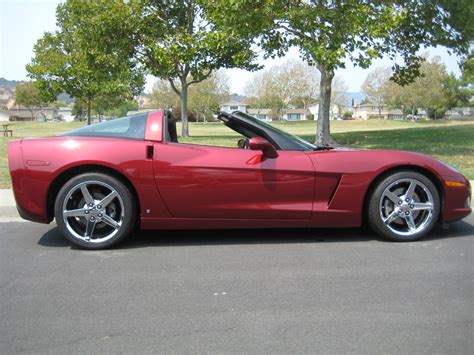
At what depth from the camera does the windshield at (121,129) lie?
15.0ft

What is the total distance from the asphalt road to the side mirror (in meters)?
0.87

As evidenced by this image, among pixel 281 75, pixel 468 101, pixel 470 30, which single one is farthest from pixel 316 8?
pixel 468 101

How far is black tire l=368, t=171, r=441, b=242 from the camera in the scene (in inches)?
181

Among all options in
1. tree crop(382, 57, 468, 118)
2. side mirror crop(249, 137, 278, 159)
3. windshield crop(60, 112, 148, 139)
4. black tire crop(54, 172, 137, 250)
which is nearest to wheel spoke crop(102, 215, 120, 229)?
black tire crop(54, 172, 137, 250)

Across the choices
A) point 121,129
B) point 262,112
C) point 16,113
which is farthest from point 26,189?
point 16,113

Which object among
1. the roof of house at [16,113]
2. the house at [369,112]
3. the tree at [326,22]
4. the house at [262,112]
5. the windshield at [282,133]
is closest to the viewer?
the windshield at [282,133]

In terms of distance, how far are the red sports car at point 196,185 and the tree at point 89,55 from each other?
18967mm

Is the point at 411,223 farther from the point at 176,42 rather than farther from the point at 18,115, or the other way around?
the point at 18,115

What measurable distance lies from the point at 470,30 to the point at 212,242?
14815mm

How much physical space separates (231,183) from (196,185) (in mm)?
314

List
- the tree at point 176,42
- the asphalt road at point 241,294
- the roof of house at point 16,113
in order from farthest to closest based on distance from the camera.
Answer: the roof of house at point 16,113 < the tree at point 176,42 < the asphalt road at point 241,294

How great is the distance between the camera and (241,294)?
3.43m

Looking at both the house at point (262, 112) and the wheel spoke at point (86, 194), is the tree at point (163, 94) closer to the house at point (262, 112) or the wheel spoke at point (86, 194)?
the house at point (262, 112)

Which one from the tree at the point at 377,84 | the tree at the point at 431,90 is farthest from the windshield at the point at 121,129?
the tree at the point at 377,84
